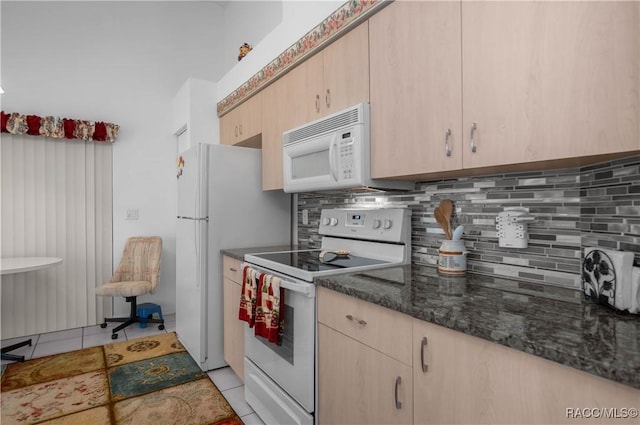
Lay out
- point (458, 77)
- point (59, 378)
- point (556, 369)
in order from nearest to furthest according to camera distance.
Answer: point (556, 369) → point (458, 77) → point (59, 378)

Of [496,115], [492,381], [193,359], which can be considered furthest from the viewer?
[193,359]

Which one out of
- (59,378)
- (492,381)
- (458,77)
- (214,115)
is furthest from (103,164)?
(492,381)

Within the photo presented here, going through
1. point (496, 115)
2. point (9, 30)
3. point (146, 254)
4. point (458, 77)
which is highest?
point (9, 30)

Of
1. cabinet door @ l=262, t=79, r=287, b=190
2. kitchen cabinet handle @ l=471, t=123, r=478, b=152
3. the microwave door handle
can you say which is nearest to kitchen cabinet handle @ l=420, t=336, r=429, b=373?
kitchen cabinet handle @ l=471, t=123, r=478, b=152

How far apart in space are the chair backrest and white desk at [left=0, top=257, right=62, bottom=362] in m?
0.71

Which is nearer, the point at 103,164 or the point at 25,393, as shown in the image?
the point at 25,393

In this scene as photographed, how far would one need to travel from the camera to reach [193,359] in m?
2.85

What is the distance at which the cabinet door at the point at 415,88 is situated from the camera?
142 centimetres

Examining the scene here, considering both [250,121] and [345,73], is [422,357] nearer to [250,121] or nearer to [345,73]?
[345,73]

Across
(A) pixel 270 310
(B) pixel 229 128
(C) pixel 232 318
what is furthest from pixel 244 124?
(A) pixel 270 310

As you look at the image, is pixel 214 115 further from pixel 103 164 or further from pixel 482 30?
pixel 482 30

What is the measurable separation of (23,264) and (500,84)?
11.5 feet

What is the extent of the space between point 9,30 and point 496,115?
4.32 m

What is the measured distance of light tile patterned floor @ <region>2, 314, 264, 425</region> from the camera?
2.42 m
